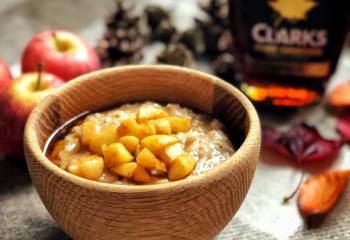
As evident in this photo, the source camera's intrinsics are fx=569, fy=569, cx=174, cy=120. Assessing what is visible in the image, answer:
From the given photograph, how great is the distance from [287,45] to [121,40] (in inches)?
12.3

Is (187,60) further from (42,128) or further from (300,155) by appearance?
(42,128)

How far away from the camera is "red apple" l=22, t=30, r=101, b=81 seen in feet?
3.10

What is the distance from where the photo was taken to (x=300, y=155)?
0.84 meters

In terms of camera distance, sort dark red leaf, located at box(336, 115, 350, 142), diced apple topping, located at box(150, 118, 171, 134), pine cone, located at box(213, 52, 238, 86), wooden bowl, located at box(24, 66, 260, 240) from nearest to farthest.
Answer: wooden bowl, located at box(24, 66, 260, 240), diced apple topping, located at box(150, 118, 171, 134), dark red leaf, located at box(336, 115, 350, 142), pine cone, located at box(213, 52, 238, 86)

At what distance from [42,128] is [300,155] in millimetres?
391

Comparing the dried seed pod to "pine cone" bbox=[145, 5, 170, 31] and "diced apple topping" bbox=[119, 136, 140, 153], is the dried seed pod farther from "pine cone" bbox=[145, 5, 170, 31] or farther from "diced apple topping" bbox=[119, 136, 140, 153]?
"diced apple topping" bbox=[119, 136, 140, 153]

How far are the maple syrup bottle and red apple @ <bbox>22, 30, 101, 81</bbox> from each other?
0.26 metres

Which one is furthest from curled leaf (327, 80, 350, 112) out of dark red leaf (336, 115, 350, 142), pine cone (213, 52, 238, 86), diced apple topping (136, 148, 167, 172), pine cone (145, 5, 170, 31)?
diced apple topping (136, 148, 167, 172)

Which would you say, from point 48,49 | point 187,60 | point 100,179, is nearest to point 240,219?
point 100,179

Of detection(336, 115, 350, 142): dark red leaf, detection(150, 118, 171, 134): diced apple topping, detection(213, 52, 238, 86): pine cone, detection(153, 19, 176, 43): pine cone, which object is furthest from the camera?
detection(153, 19, 176, 43): pine cone

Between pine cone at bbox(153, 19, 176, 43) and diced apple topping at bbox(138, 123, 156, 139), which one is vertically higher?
diced apple topping at bbox(138, 123, 156, 139)

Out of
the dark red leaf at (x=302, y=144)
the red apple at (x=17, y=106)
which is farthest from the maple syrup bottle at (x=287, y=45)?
the red apple at (x=17, y=106)

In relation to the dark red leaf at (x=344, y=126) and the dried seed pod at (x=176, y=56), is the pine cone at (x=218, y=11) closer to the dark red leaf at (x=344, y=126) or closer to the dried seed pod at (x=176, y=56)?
the dried seed pod at (x=176, y=56)

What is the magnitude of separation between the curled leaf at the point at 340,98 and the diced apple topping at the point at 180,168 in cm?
47
